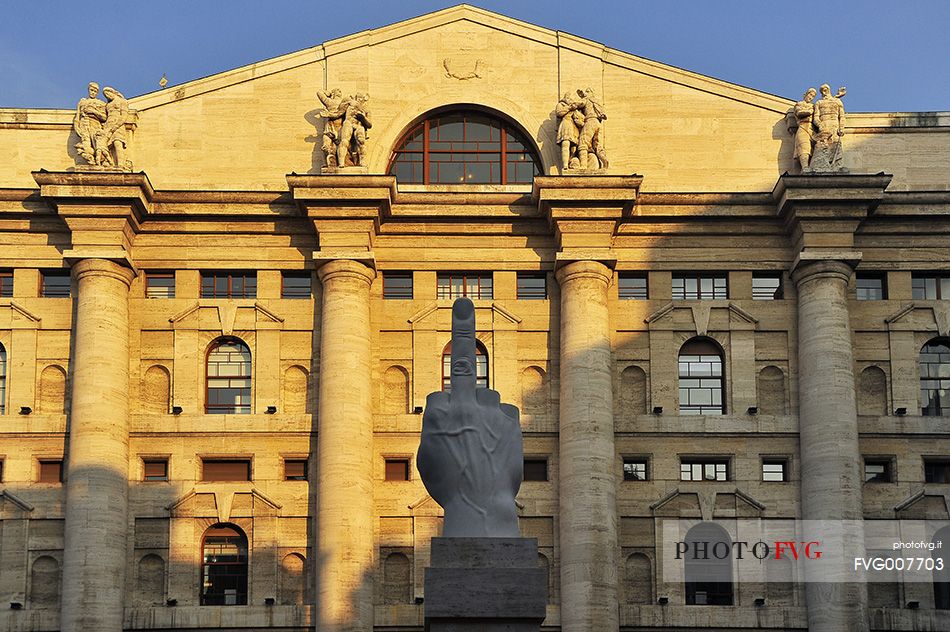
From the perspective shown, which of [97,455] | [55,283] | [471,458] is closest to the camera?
[471,458]

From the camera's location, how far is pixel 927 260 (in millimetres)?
56062

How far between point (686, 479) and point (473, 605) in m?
24.8

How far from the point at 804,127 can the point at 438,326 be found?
12.7 meters

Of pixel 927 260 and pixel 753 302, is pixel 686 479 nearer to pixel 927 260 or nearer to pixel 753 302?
pixel 753 302

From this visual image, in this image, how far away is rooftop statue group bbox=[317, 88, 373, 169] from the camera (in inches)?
2180

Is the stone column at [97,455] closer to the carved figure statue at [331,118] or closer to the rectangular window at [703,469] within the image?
the carved figure statue at [331,118]

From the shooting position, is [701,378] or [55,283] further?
[55,283]

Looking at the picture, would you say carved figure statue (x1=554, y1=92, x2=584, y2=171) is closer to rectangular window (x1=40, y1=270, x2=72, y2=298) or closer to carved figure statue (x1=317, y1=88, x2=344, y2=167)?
carved figure statue (x1=317, y1=88, x2=344, y2=167)

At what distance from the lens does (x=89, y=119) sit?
2191 inches

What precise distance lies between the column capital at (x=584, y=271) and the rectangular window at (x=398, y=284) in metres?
4.70

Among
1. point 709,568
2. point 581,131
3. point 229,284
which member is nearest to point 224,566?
point 229,284

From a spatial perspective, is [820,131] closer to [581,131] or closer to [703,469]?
[581,131]

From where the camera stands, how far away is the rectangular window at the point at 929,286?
56.2 metres

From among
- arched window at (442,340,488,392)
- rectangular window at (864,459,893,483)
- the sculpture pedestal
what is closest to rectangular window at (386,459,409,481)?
arched window at (442,340,488,392)
